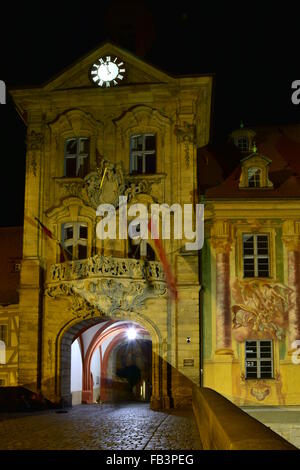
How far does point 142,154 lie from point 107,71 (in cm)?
364

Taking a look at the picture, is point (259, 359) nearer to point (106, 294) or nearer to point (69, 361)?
point (106, 294)

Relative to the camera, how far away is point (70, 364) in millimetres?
27516

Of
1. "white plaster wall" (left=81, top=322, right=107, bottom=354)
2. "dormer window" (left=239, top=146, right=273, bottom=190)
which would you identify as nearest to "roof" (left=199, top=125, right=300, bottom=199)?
"dormer window" (left=239, top=146, right=273, bottom=190)

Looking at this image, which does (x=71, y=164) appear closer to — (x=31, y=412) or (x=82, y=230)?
(x=82, y=230)

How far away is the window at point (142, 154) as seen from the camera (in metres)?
27.6

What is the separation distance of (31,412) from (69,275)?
5.13 m

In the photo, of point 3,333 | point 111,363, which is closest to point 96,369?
point 111,363

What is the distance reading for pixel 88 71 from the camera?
28062 mm

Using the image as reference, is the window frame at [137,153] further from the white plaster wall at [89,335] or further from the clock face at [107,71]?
the white plaster wall at [89,335]

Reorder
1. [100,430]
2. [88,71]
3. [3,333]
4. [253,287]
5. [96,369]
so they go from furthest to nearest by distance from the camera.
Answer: [96,369]
[3,333]
[88,71]
[253,287]
[100,430]

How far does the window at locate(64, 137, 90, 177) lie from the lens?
2784cm

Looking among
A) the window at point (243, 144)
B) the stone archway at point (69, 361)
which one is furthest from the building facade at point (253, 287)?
the window at point (243, 144)
